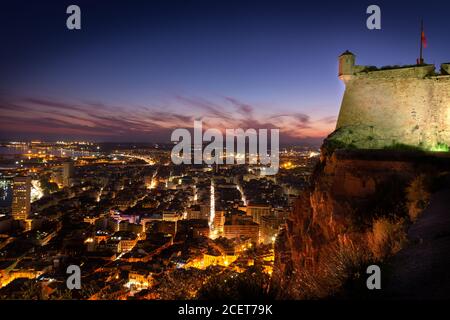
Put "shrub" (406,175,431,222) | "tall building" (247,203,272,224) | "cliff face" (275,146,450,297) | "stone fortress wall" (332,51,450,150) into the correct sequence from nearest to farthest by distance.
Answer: "shrub" (406,175,431,222)
"cliff face" (275,146,450,297)
"stone fortress wall" (332,51,450,150)
"tall building" (247,203,272,224)

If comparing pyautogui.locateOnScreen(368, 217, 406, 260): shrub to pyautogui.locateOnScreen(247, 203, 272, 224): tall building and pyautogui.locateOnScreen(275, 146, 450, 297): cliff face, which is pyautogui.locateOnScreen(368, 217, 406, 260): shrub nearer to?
pyautogui.locateOnScreen(275, 146, 450, 297): cliff face

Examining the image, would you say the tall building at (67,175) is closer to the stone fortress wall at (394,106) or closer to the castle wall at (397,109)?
the stone fortress wall at (394,106)

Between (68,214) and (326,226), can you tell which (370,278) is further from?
(68,214)

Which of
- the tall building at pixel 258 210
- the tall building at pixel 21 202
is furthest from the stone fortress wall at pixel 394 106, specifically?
the tall building at pixel 21 202

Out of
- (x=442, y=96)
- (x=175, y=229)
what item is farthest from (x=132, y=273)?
(x=442, y=96)

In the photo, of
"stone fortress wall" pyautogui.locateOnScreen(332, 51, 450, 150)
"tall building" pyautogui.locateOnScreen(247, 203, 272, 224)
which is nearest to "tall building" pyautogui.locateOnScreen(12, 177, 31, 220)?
"tall building" pyautogui.locateOnScreen(247, 203, 272, 224)
